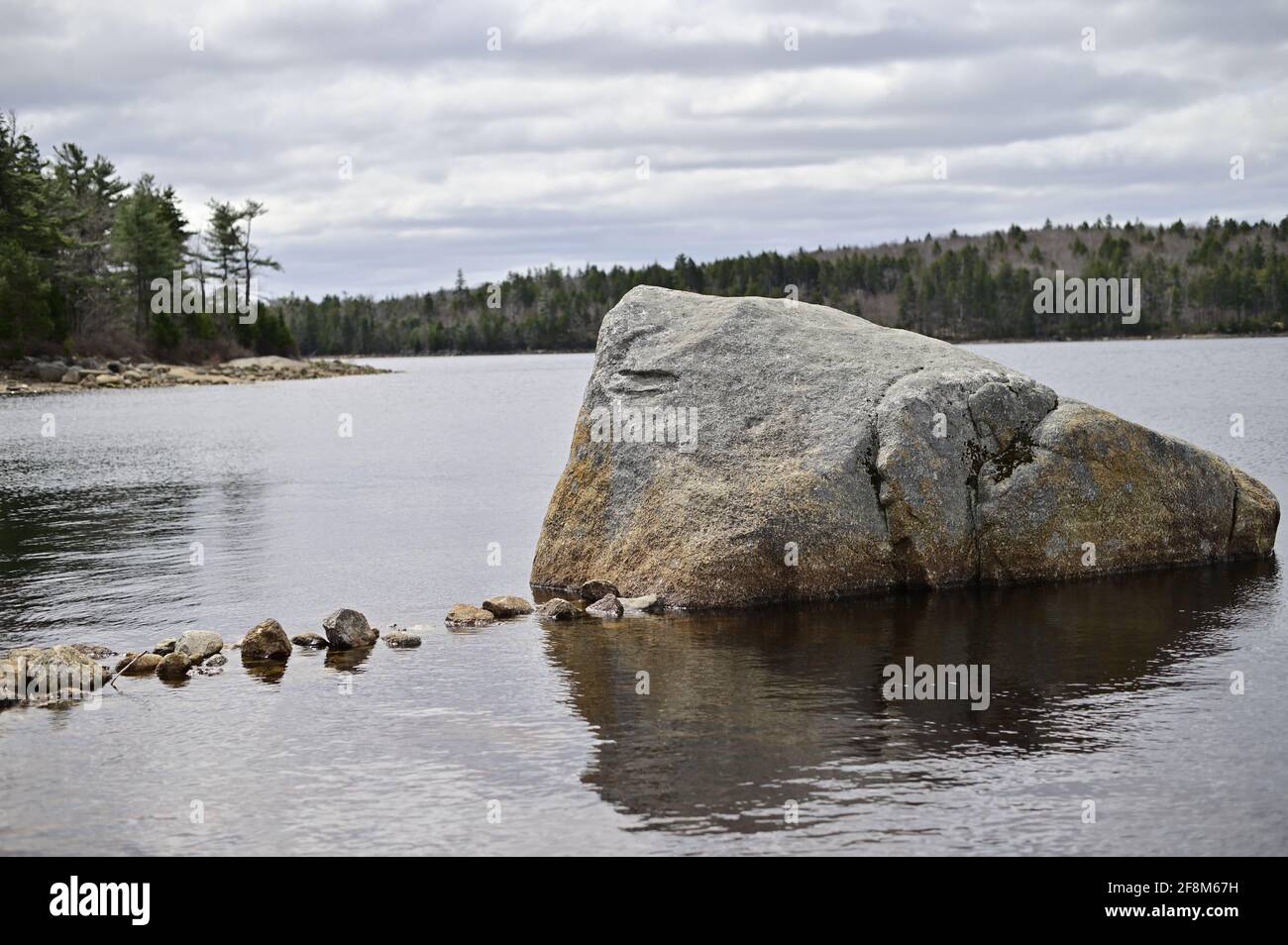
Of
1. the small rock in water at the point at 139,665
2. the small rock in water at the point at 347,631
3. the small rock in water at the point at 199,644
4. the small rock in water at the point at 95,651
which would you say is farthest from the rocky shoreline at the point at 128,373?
the small rock in water at the point at 347,631

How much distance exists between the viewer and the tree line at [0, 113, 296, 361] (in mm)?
89000

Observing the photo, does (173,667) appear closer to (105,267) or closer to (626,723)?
(626,723)

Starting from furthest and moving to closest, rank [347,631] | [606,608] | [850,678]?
[606,608] → [347,631] → [850,678]

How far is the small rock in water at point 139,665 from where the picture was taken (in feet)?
42.3

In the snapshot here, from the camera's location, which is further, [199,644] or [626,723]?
[199,644]

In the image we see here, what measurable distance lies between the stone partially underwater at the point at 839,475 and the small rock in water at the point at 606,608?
2.13 feet

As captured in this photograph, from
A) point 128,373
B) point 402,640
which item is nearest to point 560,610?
point 402,640

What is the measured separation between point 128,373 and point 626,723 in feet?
307

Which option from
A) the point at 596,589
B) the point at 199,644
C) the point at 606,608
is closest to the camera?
the point at 199,644

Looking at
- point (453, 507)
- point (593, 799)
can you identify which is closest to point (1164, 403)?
point (453, 507)

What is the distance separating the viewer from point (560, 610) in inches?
602

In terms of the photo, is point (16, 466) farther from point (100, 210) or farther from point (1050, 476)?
point (100, 210)

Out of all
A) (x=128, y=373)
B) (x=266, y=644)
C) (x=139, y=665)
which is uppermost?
(x=128, y=373)

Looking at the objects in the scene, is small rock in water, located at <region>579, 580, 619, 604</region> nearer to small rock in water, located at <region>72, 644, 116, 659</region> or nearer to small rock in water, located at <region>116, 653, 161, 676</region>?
small rock in water, located at <region>116, 653, 161, 676</region>
